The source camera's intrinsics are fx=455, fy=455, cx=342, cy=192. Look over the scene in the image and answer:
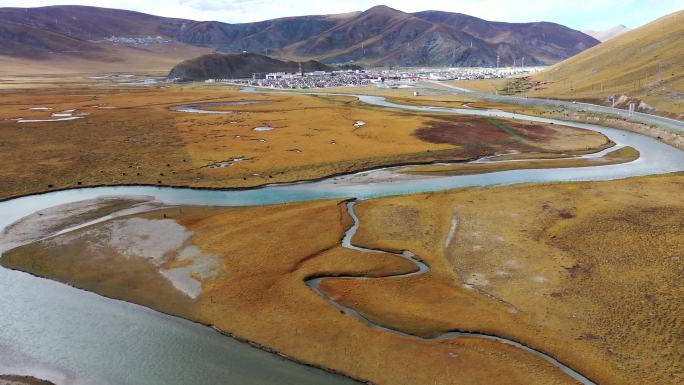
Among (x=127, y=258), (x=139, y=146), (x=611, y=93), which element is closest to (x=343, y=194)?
(x=127, y=258)

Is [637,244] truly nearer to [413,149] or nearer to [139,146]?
[413,149]

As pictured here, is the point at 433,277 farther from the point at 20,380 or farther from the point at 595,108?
the point at 595,108

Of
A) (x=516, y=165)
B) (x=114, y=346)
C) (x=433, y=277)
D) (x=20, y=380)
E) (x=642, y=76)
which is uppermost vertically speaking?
(x=642, y=76)

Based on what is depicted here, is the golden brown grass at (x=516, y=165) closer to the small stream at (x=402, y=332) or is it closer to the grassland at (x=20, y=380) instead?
the small stream at (x=402, y=332)

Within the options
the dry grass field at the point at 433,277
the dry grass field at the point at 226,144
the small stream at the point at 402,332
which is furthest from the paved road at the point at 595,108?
the small stream at the point at 402,332

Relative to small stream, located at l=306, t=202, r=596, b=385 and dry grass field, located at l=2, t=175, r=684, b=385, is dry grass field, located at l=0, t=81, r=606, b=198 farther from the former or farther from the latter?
small stream, located at l=306, t=202, r=596, b=385

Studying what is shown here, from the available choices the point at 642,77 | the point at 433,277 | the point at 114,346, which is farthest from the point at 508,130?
the point at 114,346

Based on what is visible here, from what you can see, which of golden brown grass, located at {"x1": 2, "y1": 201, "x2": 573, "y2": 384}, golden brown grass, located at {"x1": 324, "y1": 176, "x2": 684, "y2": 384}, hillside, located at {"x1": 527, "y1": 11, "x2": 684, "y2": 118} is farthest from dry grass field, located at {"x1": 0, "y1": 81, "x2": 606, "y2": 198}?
hillside, located at {"x1": 527, "y1": 11, "x2": 684, "y2": 118}
